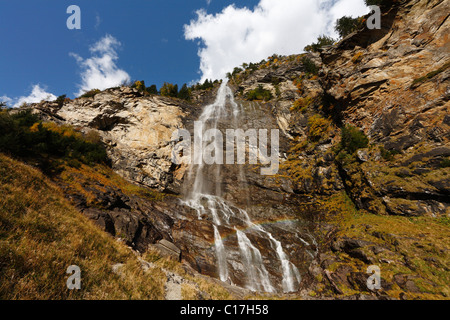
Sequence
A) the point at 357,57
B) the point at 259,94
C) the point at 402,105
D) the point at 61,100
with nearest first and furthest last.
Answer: the point at 402,105 → the point at 357,57 → the point at 61,100 → the point at 259,94

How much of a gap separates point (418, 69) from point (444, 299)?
72.9ft

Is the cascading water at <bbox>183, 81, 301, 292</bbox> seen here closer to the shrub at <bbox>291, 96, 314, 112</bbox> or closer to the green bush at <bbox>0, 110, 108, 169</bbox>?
the shrub at <bbox>291, 96, 314, 112</bbox>

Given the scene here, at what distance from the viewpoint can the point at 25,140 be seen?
1652 cm

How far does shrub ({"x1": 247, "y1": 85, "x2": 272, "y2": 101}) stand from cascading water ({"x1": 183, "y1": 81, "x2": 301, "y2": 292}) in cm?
1431

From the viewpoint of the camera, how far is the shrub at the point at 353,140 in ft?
66.7

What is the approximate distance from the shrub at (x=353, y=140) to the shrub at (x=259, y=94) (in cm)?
2989

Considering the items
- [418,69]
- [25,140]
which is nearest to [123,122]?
[25,140]

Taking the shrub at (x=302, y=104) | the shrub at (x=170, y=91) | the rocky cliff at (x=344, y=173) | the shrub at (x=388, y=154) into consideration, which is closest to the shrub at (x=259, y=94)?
the shrub at (x=302, y=104)

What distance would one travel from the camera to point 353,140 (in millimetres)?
20844

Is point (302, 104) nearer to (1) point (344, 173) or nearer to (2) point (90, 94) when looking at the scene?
(1) point (344, 173)

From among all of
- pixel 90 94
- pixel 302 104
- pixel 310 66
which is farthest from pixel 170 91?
pixel 310 66

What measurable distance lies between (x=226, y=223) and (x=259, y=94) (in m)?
40.8

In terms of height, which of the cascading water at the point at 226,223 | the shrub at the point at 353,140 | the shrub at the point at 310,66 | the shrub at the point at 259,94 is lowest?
the cascading water at the point at 226,223

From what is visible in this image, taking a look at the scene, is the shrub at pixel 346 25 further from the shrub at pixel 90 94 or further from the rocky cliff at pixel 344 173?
the shrub at pixel 90 94
